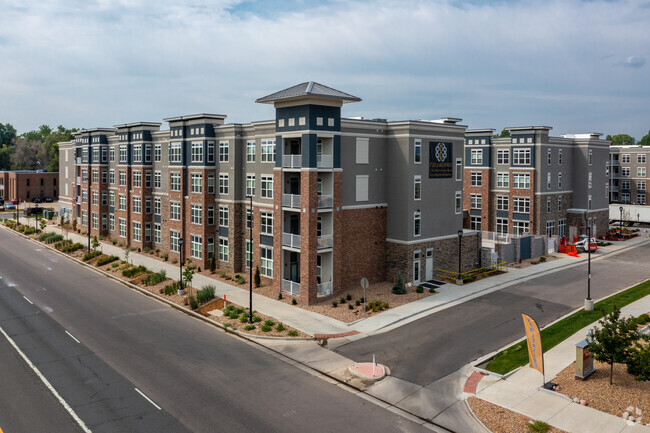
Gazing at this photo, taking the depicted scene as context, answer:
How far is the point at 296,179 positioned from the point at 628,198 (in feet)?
257

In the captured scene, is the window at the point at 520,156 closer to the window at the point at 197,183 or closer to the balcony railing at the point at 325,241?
the balcony railing at the point at 325,241

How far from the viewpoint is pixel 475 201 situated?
191 ft

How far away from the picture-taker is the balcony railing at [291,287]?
32438 mm

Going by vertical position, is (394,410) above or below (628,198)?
below

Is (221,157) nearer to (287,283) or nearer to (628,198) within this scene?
(287,283)

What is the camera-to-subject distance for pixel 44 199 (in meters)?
107

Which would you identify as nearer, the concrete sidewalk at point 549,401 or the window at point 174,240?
the concrete sidewalk at point 549,401

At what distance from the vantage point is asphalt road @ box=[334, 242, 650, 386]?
22141 mm

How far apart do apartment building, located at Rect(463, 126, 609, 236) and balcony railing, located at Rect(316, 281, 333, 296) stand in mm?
30412

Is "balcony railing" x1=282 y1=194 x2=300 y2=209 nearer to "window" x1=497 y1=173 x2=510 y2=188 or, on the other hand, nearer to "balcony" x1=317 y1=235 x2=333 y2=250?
"balcony" x1=317 y1=235 x2=333 y2=250

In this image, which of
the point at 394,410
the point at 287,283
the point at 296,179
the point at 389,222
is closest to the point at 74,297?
the point at 287,283

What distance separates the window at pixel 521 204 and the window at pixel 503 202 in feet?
2.98

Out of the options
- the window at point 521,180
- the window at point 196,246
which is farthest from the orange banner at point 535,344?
the window at point 521,180

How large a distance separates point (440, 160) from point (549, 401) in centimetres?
2291
